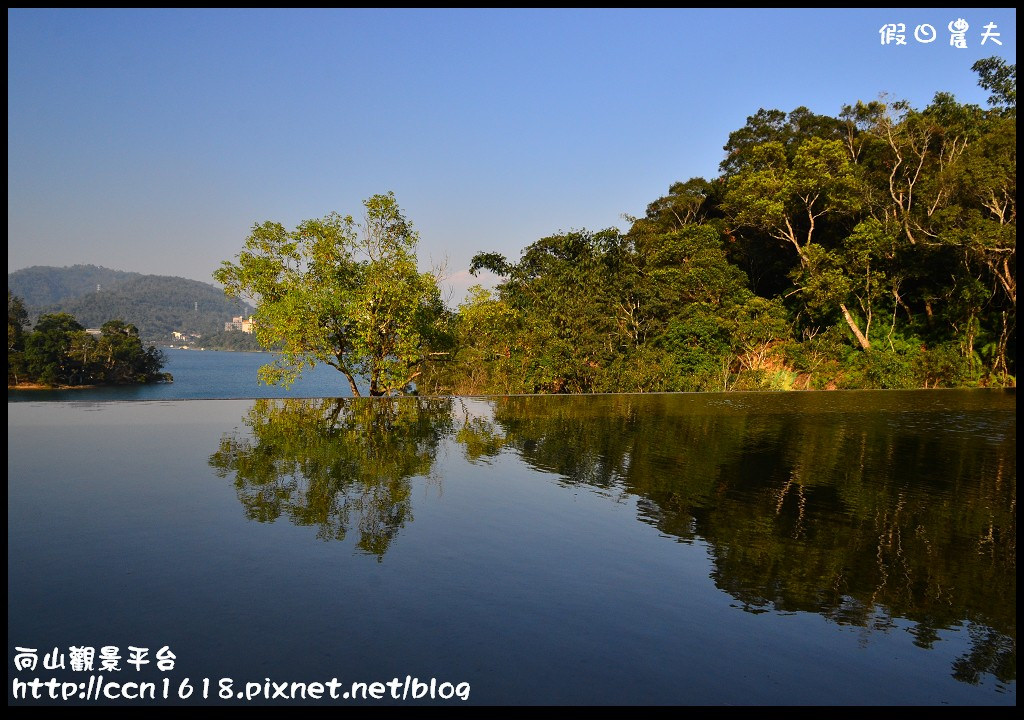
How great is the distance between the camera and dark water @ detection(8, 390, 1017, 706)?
2316mm

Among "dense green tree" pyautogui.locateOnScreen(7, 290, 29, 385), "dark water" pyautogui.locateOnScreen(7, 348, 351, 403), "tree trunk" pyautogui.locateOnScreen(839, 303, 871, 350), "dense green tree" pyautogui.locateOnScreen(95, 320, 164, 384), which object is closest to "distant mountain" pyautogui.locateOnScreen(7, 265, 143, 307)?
"dark water" pyautogui.locateOnScreen(7, 348, 351, 403)

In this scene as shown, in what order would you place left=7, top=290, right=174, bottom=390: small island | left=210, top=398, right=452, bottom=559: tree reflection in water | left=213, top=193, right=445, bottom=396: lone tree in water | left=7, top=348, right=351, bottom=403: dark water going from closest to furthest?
left=210, top=398, right=452, bottom=559: tree reflection in water < left=213, top=193, right=445, bottom=396: lone tree in water < left=7, top=348, right=351, bottom=403: dark water < left=7, top=290, right=174, bottom=390: small island

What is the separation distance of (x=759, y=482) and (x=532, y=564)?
95.9 inches

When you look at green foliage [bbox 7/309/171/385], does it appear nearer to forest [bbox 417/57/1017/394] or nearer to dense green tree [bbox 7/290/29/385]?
dense green tree [bbox 7/290/29/385]

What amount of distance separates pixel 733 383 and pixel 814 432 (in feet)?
21.3

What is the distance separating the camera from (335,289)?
11625 millimetres

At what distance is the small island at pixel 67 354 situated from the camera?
43219 millimetres

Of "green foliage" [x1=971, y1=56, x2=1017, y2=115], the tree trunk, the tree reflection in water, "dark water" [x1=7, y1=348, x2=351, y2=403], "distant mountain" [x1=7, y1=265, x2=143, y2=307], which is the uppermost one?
"distant mountain" [x1=7, y1=265, x2=143, y2=307]

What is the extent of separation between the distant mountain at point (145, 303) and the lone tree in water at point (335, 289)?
92.1 metres

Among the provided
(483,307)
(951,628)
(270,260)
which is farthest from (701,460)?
(270,260)

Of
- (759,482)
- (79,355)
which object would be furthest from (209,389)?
(759,482)

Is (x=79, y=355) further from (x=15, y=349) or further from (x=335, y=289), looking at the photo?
(x=335, y=289)

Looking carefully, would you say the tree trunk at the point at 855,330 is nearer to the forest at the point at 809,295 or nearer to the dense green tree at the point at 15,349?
the forest at the point at 809,295

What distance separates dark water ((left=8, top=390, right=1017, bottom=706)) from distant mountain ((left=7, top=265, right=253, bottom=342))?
99418 millimetres
